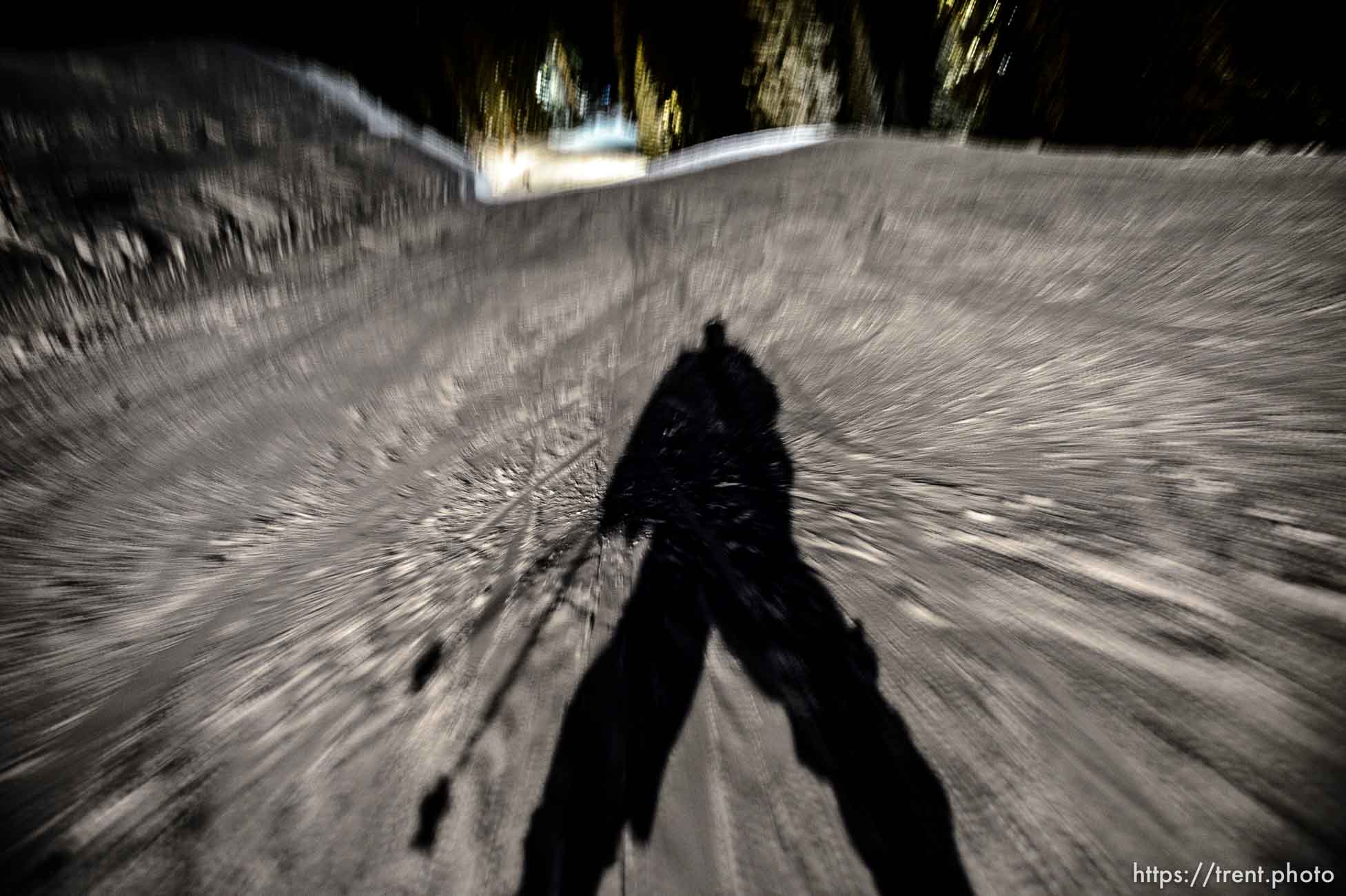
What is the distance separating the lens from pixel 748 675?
1656mm

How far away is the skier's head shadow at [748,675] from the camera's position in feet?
4.30

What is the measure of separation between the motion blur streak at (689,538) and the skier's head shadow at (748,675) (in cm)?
1

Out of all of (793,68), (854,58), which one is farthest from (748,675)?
(793,68)

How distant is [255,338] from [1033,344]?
5248mm

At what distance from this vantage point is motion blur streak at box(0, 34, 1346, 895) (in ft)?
4.43

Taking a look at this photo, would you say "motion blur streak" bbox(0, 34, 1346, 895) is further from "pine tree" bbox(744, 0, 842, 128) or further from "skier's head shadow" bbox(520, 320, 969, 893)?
"pine tree" bbox(744, 0, 842, 128)

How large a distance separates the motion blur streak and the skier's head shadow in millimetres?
12

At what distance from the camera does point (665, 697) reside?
1.63 m

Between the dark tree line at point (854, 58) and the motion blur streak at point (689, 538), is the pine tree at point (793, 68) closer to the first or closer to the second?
the dark tree line at point (854, 58)

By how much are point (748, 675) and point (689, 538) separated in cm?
63

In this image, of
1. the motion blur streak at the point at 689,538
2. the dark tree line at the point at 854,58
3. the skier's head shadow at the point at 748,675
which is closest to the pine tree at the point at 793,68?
the dark tree line at the point at 854,58

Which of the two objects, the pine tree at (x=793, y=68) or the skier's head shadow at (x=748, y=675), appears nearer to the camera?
the skier's head shadow at (x=748, y=675)

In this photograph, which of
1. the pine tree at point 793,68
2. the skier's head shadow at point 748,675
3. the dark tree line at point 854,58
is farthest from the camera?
the pine tree at point 793,68

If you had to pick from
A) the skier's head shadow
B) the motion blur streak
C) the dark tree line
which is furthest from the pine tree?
the skier's head shadow
